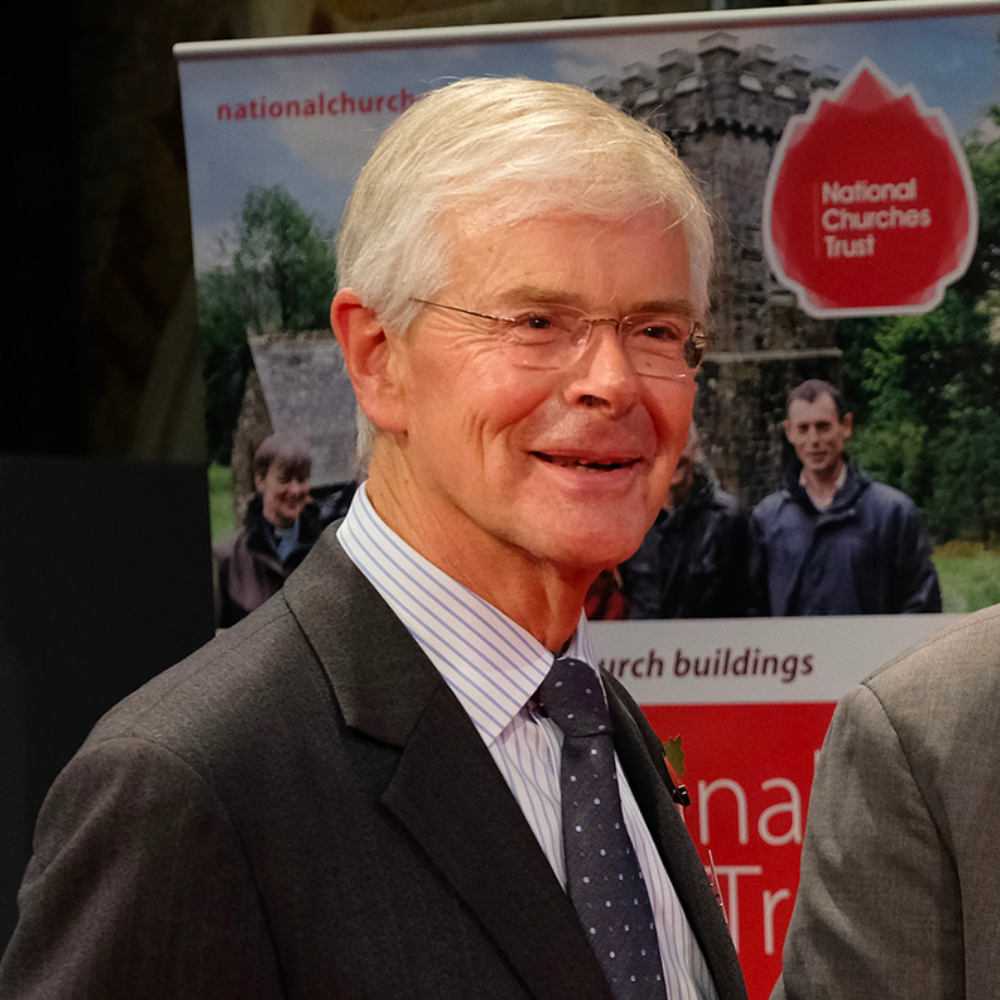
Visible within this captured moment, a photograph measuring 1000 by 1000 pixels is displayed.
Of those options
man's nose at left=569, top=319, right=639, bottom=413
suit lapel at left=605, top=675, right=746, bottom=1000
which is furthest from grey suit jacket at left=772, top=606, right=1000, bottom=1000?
man's nose at left=569, top=319, right=639, bottom=413

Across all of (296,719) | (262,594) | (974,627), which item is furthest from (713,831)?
(296,719)

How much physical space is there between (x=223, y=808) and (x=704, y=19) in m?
2.37

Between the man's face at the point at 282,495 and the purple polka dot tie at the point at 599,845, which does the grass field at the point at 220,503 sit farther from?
the purple polka dot tie at the point at 599,845

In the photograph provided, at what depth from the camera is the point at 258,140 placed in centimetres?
299

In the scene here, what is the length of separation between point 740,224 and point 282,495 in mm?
1206

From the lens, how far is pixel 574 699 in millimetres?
1379

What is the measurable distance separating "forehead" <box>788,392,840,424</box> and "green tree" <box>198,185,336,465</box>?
1079 millimetres

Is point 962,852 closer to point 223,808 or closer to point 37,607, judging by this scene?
point 223,808

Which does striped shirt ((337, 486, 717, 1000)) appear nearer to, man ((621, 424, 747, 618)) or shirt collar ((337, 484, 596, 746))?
shirt collar ((337, 484, 596, 746))

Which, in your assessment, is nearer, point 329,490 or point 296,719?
point 296,719

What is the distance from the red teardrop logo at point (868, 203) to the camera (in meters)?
2.92


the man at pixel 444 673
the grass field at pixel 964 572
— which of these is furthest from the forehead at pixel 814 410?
the man at pixel 444 673

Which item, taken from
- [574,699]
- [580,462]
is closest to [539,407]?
[580,462]

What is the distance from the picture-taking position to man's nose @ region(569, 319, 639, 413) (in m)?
1.24
